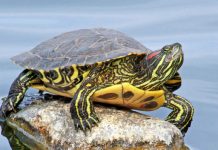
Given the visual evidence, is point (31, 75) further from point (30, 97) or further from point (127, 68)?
point (127, 68)

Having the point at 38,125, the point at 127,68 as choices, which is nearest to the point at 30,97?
the point at 38,125

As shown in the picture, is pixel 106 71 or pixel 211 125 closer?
pixel 106 71

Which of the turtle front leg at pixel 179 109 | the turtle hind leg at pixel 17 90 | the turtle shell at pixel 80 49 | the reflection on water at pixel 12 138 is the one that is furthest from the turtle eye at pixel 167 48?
the reflection on water at pixel 12 138

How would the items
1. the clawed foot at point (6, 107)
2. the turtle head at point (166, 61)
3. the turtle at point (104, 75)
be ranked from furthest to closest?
1. the clawed foot at point (6, 107)
2. the turtle head at point (166, 61)
3. the turtle at point (104, 75)

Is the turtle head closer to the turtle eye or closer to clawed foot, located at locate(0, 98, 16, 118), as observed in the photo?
the turtle eye

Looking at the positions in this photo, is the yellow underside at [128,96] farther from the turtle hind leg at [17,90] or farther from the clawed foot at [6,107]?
the clawed foot at [6,107]

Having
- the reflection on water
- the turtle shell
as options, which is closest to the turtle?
the turtle shell

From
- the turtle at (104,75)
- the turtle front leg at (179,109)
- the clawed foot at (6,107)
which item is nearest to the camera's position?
the turtle at (104,75)
